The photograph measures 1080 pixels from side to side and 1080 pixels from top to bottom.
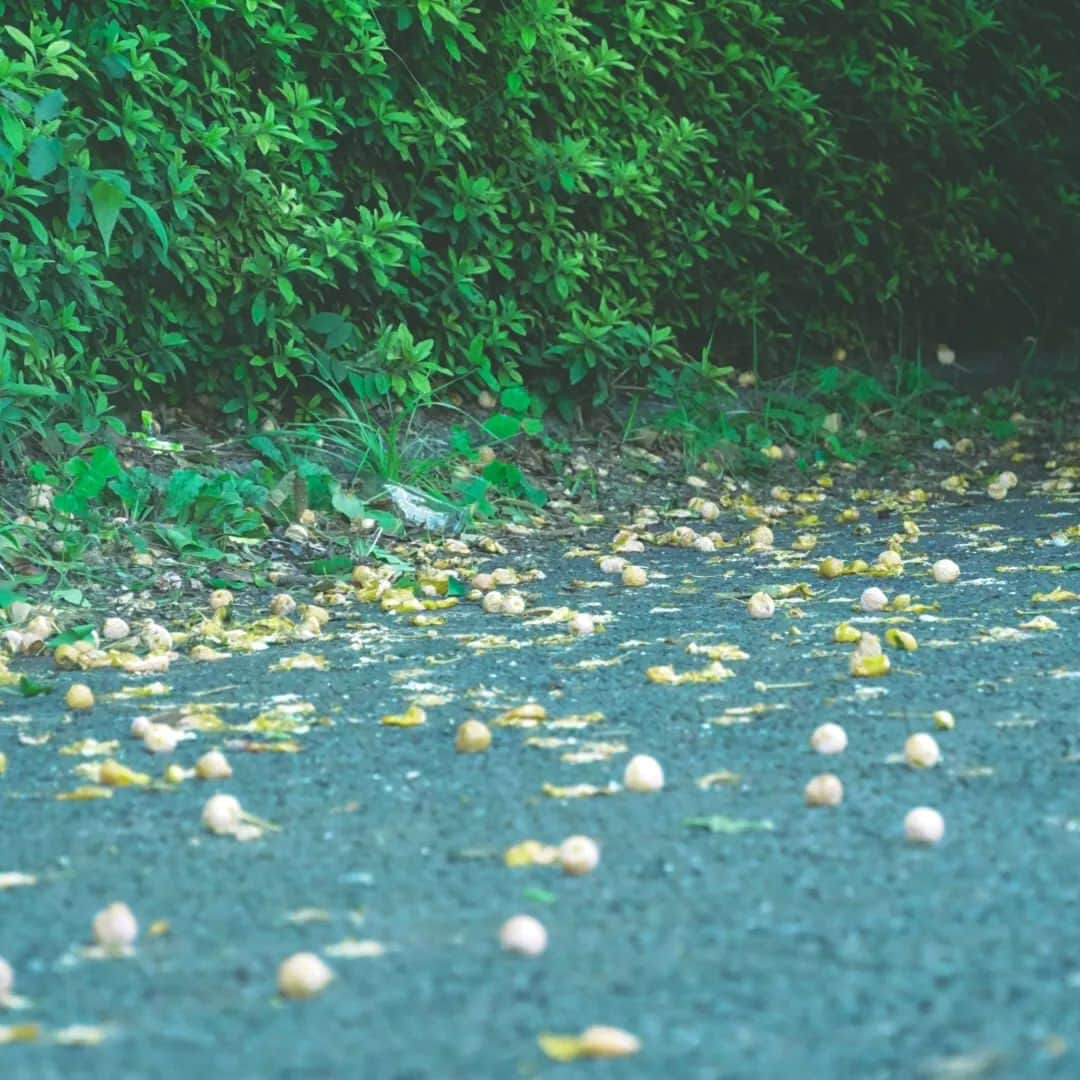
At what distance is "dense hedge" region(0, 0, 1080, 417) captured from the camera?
4.73 meters

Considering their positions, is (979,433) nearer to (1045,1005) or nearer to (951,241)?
(951,241)

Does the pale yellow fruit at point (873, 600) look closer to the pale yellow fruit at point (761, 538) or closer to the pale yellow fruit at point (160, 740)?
the pale yellow fruit at point (761, 538)

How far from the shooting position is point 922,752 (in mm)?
2389

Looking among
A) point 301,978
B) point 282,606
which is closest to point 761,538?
point 282,606

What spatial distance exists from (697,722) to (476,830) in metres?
0.67

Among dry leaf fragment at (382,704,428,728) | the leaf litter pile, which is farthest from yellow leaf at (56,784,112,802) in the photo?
dry leaf fragment at (382,704,428,728)

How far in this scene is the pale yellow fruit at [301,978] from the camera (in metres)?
1.63

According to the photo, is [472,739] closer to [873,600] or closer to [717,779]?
[717,779]

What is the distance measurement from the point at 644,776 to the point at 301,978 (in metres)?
0.83

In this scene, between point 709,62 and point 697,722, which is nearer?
point 697,722

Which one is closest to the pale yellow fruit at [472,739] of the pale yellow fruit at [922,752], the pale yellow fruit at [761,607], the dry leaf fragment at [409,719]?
the dry leaf fragment at [409,719]

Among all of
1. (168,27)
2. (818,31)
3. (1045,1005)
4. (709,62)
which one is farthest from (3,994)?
(818,31)

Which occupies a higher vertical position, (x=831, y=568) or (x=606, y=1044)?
(x=606, y=1044)

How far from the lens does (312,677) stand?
3246mm
